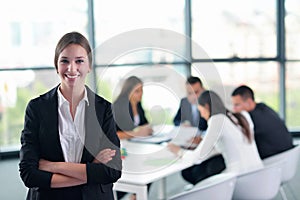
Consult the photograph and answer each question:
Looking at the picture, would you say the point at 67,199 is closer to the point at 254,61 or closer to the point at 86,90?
the point at 86,90

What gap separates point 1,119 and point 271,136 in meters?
3.86

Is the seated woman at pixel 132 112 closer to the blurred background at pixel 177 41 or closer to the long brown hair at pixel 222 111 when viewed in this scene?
the long brown hair at pixel 222 111

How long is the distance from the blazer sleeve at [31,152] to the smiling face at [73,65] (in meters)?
0.18

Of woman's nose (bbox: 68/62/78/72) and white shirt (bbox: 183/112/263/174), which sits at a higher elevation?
woman's nose (bbox: 68/62/78/72)

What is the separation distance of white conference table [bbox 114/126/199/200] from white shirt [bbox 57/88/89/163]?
1005mm

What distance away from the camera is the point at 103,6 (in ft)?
20.2

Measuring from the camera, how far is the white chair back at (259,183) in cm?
305

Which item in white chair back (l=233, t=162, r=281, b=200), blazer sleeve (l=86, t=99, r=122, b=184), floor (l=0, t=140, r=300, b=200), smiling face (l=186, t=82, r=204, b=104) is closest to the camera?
blazer sleeve (l=86, t=99, r=122, b=184)

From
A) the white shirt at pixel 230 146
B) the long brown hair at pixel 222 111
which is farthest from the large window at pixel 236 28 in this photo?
the white shirt at pixel 230 146

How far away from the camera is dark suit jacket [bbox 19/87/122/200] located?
173 cm

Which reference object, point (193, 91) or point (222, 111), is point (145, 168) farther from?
point (193, 91)

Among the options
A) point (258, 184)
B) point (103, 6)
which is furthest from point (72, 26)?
point (258, 184)

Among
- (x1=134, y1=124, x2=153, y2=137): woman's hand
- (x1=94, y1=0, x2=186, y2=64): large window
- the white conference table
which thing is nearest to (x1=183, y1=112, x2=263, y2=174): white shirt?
the white conference table

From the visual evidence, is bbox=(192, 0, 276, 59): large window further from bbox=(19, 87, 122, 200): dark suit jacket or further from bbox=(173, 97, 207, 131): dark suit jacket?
bbox=(19, 87, 122, 200): dark suit jacket
